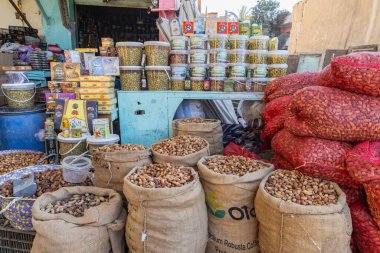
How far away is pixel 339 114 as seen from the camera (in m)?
1.20

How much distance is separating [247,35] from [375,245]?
189 centimetres

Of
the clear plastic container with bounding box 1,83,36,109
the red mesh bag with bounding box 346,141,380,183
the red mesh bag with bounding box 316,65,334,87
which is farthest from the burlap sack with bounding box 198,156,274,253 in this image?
the clear plastic container with bounding box 1,83,36,109

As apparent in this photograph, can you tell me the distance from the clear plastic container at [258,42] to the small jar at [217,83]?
1.25 feet

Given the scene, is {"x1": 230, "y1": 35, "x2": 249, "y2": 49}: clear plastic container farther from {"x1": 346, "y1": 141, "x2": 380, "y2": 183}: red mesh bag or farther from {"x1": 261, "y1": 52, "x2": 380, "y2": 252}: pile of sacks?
{"x1": 346, "y1": 141, "x2": 380, "y2": 183}: red mesh bag

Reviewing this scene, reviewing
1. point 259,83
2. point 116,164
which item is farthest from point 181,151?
point 259,83

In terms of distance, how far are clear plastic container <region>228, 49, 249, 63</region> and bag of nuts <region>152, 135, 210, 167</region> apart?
3.22 ft

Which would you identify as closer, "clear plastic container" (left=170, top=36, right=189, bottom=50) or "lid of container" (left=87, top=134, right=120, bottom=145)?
"lid of container" (left=87, top=134, right=120, bottom=145)

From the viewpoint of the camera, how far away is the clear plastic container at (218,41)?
7.43 ft

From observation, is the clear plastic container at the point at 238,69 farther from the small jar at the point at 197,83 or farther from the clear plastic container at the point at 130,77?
the clear plastic container at the point at 130,77

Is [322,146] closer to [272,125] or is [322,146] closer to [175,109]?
[272,125]

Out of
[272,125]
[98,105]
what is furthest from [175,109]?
[272,125]

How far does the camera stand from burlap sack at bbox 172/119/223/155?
1912 millimetres

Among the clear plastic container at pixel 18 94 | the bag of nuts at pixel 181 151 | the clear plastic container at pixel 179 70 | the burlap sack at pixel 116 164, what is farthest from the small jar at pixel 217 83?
the clear plastic container at pixel 18 94

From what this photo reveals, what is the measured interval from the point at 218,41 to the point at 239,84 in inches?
16.4
